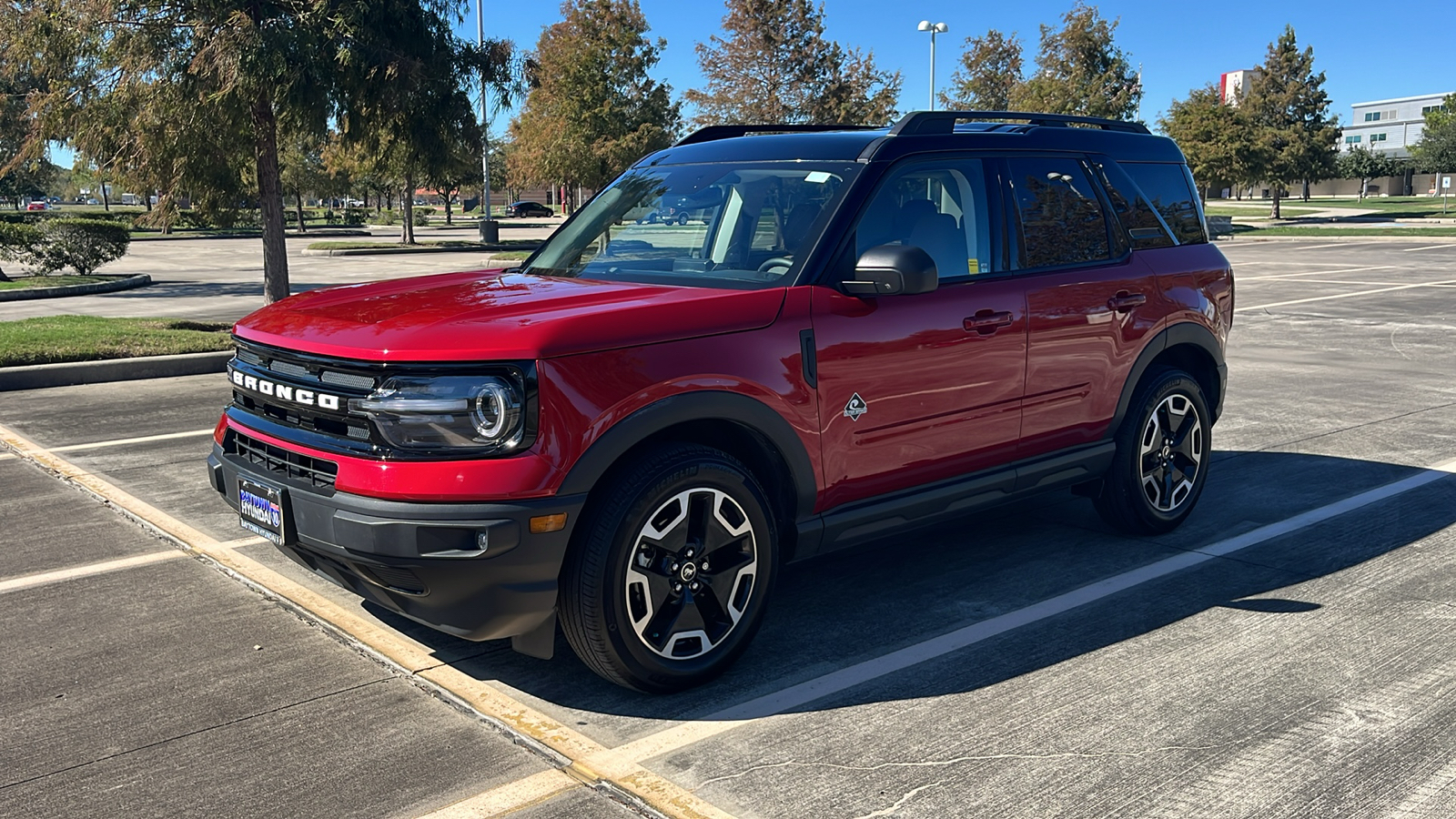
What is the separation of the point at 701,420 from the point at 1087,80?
5150 cm

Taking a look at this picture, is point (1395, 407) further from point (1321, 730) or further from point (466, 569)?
point (466, 569)

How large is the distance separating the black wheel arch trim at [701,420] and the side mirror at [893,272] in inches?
23.2

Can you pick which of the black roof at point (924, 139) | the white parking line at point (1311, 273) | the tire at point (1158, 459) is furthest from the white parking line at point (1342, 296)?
the black roof at point (924, 139)

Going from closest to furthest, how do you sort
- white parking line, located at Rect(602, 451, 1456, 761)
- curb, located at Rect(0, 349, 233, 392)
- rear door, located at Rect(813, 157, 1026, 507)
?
white parking line, located at Rect(602, 451, 1456, 761), rear door, located at Rect(813, 157, 1026, 507), curb, located at Rect(0, 349, 233, 392)

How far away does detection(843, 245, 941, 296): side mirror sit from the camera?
4211mm

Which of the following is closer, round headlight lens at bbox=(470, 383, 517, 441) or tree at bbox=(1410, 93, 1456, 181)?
round headlight lens at bbox=(470, 383, 517, 441)

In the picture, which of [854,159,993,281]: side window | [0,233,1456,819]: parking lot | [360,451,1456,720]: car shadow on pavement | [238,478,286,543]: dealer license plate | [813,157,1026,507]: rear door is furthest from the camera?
[854,159,993,281]: side window

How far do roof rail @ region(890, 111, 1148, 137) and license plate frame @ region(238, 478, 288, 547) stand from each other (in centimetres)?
268

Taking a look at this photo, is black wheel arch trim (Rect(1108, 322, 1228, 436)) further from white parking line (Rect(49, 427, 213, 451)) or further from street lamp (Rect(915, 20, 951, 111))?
street lamp (Rect(915, 20, 951, 111))

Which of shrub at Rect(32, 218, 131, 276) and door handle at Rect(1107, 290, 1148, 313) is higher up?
shrub at Rect(32, 218, 131, 276)

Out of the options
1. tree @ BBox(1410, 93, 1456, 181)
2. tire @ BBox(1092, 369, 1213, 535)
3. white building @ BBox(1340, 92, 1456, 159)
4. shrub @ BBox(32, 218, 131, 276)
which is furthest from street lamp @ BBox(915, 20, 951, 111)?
white building @ BBox(1340, 92, 1456, 159)

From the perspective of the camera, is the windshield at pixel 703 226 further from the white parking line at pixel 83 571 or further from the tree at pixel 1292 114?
the tree at pixel 1292 114

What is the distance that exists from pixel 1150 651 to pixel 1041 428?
1130mm

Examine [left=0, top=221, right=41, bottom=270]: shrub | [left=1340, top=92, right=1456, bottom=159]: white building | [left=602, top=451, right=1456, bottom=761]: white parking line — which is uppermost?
[left=1340, top=92, right=1456, bottom=159]: white building
